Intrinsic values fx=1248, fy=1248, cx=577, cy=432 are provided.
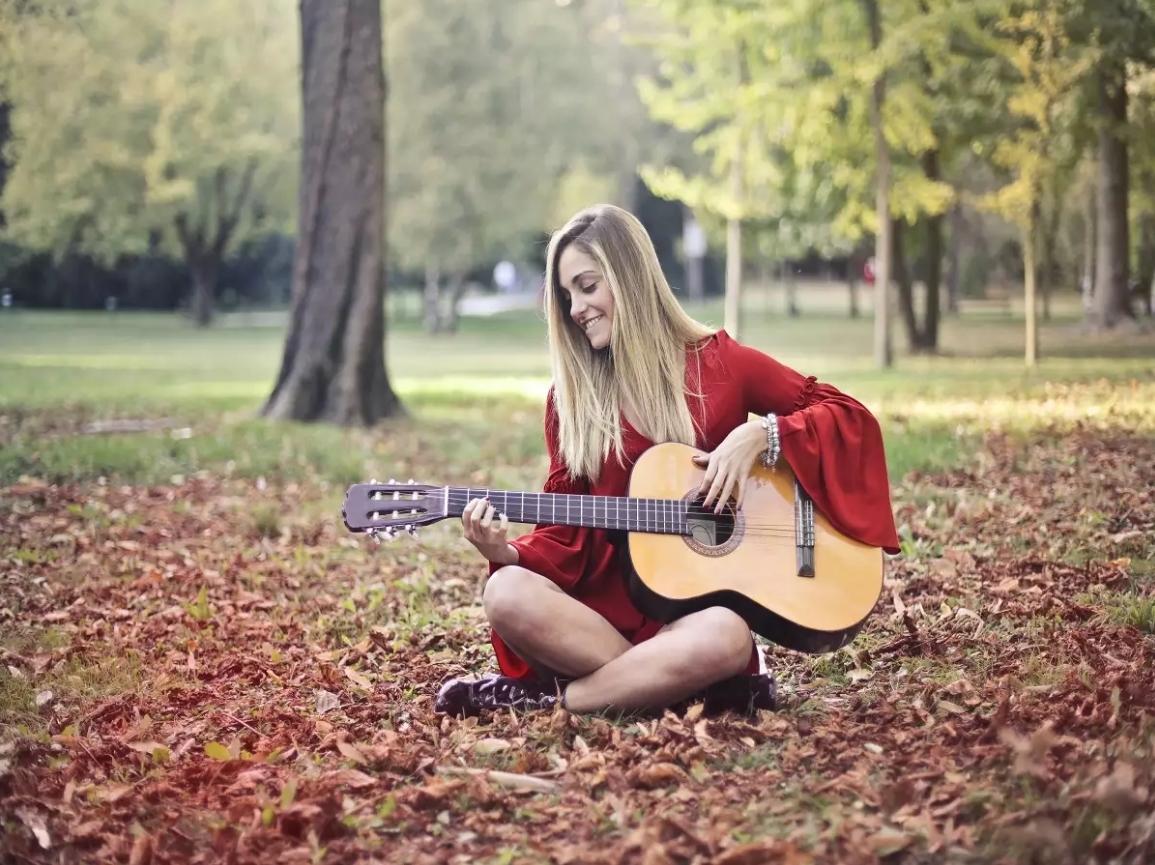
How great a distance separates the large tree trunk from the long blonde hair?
8.05 metres

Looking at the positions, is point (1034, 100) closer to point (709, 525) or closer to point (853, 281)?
point (709, 525)

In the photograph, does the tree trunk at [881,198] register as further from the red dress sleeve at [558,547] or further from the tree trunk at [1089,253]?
the red dress sleeve at [558,547]

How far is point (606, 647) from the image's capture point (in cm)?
394

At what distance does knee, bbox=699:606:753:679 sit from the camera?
3.78 meters

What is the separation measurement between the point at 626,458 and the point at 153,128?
2683 cm

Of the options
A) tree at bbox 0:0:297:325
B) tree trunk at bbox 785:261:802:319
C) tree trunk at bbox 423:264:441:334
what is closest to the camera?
tree at bbox 0:0:297:325

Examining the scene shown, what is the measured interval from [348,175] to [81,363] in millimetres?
9101

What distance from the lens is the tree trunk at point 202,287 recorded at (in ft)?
116

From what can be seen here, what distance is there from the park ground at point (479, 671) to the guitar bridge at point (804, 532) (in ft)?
1.61

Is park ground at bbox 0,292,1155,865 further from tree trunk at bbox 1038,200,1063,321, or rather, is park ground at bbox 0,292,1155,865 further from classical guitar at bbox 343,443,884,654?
tree trunk at bbox 1038,200,1063,321

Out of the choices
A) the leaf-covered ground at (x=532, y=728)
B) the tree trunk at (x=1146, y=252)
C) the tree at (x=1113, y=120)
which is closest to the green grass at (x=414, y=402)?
the tree at (x=1113, y=120)

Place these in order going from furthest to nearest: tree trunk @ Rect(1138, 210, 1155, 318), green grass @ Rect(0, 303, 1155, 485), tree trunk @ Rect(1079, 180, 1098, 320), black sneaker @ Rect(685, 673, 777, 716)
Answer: tree trunk @ Rect(1079, 180, 1098, 320) → tree trunk @ Rect(1138, 210, 1155, 318) → green grass @ Rect(0, 303, 1155, 485) → black sneaker @ Rect(685, 673, 777, 716)

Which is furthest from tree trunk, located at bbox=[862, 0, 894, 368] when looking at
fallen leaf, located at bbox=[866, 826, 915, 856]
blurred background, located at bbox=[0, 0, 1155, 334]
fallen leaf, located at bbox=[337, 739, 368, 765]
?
fallen leaf, located at bbox=[866, 826, 915, 856]

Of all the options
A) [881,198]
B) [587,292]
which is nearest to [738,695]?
[587,292]
